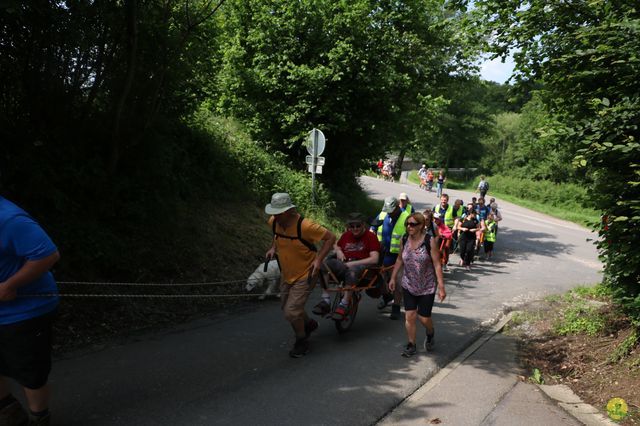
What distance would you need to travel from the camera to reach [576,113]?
7031 millimetres

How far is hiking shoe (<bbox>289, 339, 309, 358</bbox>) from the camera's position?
604cm

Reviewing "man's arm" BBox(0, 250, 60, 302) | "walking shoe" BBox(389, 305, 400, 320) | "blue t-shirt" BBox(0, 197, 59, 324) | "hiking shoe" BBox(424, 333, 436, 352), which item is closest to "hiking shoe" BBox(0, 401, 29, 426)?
"blue t-shirt" BBox(0, 197, 59, 324)

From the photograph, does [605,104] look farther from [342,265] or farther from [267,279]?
[267,279]

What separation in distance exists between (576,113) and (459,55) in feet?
44.2

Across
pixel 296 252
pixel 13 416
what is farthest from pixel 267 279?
pixel 13 416

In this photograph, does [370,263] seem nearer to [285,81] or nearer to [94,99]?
[94,99]

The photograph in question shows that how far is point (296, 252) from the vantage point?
5836 millimetres

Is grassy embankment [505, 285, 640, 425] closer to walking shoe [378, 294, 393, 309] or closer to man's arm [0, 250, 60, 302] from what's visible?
walking shoe [378, 294, 393, 309]

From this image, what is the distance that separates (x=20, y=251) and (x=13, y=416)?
125 centimetres

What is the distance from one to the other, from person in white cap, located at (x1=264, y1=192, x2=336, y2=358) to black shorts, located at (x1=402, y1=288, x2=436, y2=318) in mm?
1262

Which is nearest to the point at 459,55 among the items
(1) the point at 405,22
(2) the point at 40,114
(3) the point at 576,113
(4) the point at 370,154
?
(1) the point at 405,22

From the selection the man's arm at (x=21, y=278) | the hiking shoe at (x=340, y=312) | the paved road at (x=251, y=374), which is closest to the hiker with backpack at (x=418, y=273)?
the paved road at (x=251, y=374)

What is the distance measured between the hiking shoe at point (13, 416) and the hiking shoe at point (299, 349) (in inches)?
119

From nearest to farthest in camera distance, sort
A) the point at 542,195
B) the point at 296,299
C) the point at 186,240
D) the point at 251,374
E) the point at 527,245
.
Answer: the point at 251,374 → the point at 296,299 → the point at 186,240 → the point at 527,245 → the point at 542,195
